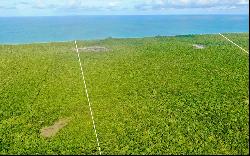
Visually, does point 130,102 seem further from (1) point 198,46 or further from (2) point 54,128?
(1) point 198,46

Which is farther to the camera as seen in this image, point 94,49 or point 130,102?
point 94,49

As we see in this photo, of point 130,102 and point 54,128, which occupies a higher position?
point 130,102

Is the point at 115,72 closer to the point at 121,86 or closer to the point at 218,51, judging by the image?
the point at 121,86

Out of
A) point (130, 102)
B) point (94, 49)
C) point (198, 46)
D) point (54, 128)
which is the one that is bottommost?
point (54, 128)

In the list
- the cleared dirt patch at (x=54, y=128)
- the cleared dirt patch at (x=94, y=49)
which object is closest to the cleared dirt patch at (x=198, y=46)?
the cleared dirt patch at (x=94, y=49)

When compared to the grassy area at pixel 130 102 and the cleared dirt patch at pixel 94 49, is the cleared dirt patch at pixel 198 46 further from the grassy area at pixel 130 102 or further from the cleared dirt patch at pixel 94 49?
the cleared dirt patch at pixel 94 49

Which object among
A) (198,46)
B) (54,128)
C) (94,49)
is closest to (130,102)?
(54,128)
